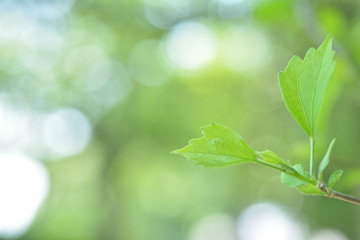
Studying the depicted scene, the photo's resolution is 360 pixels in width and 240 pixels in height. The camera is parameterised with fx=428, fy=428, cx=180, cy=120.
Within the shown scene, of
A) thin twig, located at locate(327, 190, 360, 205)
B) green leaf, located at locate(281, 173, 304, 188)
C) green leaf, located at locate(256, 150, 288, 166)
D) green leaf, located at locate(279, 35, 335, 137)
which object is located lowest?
thin twig, located at locate(327, 190, 360, 205)

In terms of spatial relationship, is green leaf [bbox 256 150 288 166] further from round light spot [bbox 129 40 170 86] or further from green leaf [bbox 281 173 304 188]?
round light spot [bbox 129 40 170 86]

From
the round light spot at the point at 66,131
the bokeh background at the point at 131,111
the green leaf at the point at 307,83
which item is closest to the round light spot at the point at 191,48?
the bokeh background at the point at 131,111

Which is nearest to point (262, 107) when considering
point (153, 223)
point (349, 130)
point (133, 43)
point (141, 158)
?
point (133, 43)

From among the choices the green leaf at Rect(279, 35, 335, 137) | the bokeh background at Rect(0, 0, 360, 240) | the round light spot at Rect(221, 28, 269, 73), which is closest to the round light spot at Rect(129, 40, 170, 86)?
the bokeh background at Rect(0, 0, 360, 240)

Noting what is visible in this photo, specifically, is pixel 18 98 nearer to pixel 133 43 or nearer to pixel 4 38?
pixel 4 38

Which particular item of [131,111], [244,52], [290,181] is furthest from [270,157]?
[131,111]
